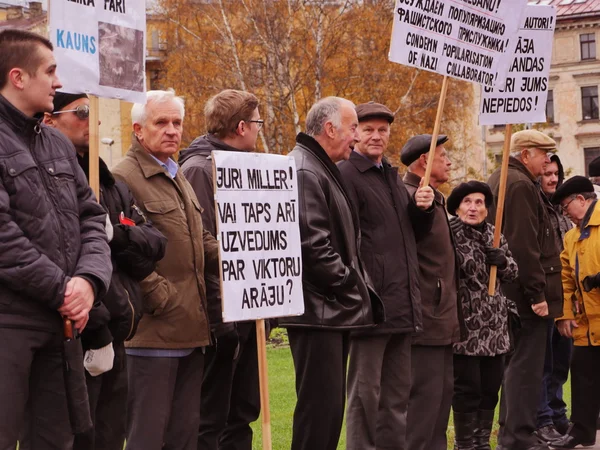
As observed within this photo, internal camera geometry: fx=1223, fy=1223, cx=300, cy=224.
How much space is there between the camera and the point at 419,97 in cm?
3934

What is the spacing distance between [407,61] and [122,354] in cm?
307

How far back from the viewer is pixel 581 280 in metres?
9.55

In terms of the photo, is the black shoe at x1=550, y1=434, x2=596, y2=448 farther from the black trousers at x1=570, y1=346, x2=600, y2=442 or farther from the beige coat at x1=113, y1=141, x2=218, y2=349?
the beige coat at x1=113, y1=141, x2=218, y2=349

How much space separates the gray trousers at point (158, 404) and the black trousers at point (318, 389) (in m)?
0.84

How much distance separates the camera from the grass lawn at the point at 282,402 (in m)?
9.63

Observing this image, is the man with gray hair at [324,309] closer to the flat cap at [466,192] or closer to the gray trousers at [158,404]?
the gray trousers at [158,404]

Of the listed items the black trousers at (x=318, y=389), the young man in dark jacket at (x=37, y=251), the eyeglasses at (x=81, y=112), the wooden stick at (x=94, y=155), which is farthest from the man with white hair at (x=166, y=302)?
the young man in dark jacket at (x=37, y=251)

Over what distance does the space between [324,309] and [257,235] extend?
35.5 inches

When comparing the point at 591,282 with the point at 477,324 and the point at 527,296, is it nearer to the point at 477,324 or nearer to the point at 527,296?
the point at 527,296

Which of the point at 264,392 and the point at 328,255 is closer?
the point at 264,392

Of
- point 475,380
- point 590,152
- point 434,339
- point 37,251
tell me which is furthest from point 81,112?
point 590,152

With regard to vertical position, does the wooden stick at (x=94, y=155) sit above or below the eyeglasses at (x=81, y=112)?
below

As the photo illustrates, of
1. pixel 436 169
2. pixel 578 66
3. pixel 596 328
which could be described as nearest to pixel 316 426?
pixel 436 169

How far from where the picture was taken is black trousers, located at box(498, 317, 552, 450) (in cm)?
909
